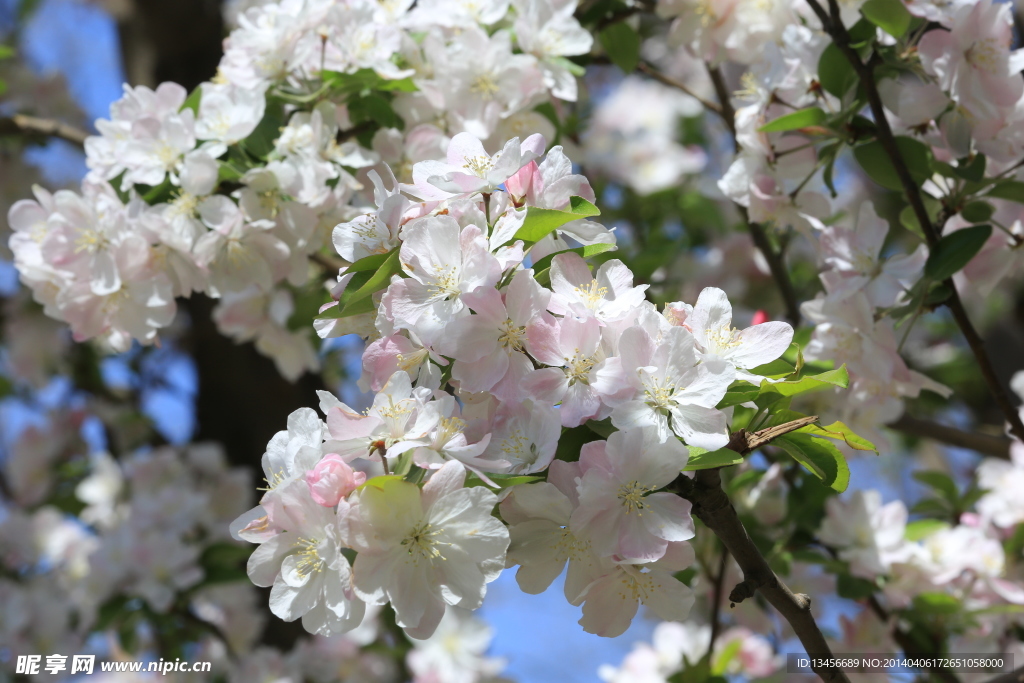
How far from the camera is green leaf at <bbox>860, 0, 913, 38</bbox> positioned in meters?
0.97

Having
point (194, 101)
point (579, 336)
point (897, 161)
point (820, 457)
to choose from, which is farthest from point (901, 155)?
point (194, 101)

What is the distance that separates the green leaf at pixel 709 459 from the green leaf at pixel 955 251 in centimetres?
50

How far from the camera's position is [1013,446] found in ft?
4.65

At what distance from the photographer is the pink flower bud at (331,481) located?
0.64 m

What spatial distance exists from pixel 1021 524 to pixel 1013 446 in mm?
143

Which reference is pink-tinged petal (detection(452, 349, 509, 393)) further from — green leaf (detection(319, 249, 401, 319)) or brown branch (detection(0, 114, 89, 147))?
brown branch (detection(0, 114, 89, 147))

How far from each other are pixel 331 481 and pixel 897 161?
78 centimetres

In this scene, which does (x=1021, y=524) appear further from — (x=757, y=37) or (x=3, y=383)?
(x=3, y=383)

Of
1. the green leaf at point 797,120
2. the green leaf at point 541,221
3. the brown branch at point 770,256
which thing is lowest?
the brown branch at point 770,256

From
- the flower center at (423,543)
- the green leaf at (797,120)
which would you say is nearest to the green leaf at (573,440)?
the flower center at (423,543)

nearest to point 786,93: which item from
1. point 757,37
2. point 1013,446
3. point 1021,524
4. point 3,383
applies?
point 757,37

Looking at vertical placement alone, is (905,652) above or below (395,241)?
below

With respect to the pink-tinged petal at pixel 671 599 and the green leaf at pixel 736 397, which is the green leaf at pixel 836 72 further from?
the pink-tinged petal at pixel 671 599

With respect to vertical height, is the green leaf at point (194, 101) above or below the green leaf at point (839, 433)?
above
